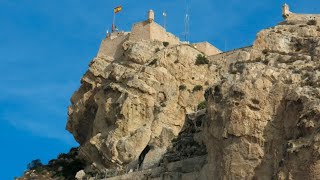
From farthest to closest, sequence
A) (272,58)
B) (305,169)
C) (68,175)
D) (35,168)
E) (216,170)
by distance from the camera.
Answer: (35,168) → (68,175) → (272,58) → (216,170) → (305,169)

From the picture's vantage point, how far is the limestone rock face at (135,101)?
47406 mm

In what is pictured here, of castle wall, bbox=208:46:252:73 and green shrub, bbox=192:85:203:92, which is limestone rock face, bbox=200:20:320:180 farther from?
castle wall, bbox=208:46:252:73

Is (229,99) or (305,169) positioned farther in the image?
(229,99)

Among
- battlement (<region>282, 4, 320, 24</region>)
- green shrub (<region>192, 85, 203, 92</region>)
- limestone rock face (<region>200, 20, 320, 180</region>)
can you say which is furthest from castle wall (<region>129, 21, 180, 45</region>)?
limestone rock face (<region>200, 20, 320, 180</region>)

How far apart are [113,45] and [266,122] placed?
29.4 meters

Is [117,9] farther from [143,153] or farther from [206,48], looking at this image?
[143,153]

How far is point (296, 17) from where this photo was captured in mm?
50938

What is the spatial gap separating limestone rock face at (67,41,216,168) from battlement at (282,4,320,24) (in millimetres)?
6773

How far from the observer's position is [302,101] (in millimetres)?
29891

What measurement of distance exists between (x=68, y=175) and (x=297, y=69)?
27.0m

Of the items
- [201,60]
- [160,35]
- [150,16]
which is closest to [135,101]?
[201,60]

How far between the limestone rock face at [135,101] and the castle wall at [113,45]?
4.57 feet

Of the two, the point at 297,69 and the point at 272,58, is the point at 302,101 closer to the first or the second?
the point at 297,69

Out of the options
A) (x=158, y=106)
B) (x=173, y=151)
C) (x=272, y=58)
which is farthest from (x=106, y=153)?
(x=272, y=58)
